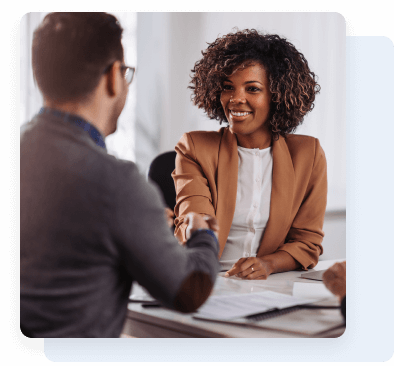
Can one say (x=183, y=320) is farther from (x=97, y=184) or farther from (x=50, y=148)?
(x=50, y=148)

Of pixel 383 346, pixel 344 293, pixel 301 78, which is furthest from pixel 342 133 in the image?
pixel 383 346

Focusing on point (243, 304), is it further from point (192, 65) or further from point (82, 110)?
point (192, 65)

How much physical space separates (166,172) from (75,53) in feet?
1.83

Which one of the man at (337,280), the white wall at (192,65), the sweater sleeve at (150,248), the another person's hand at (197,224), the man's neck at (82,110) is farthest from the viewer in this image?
the white wall at (192,65)

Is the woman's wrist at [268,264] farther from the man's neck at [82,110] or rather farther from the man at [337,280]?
the man's neck at [82,110]

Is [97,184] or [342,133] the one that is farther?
[342,133]

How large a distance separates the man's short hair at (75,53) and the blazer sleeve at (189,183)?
49 centimetres

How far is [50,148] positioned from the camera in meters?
1.12

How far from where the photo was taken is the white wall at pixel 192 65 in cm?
→ 160

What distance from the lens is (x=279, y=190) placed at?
5.49 feet

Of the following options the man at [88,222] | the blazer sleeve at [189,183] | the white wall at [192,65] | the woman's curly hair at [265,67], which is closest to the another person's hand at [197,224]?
the man at [88,222]

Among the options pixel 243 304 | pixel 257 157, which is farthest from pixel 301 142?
pixel 243 304

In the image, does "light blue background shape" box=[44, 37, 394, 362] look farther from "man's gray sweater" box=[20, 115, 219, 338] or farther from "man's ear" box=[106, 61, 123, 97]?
"man's ear" box=[106, 61, 123, 97]

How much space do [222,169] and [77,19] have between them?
74 cm
